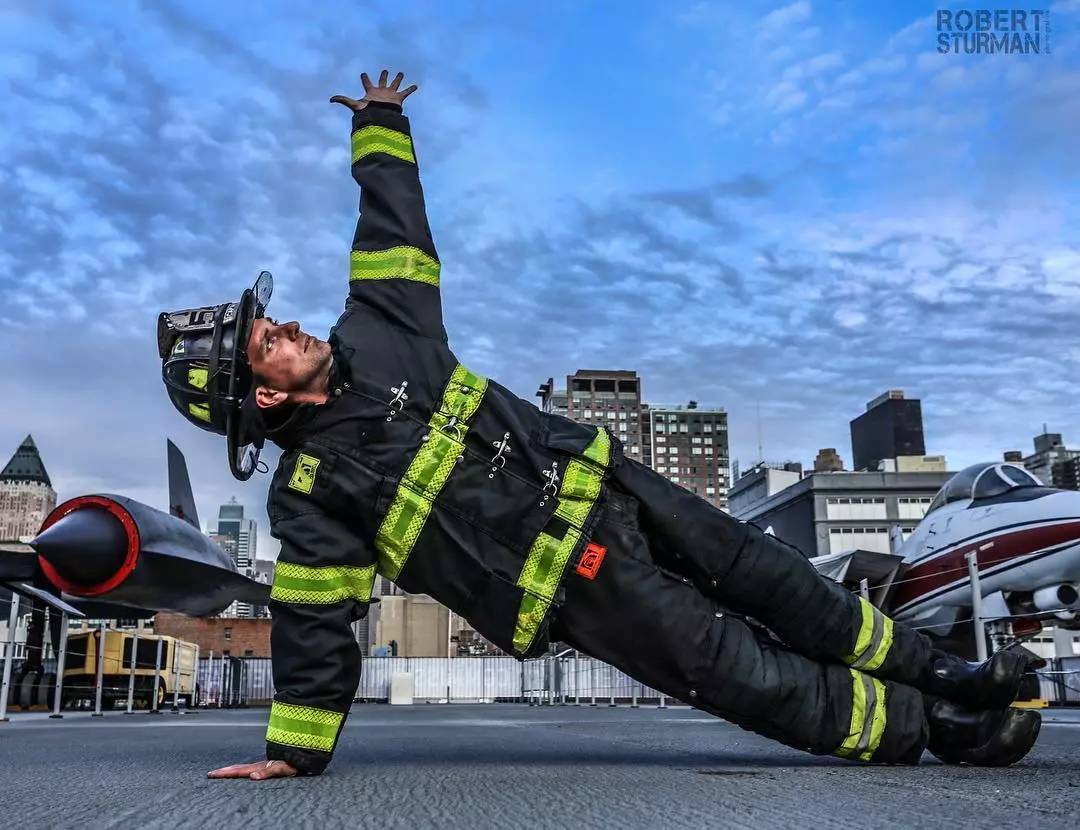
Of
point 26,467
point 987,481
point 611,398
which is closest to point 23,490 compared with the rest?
point 26,467

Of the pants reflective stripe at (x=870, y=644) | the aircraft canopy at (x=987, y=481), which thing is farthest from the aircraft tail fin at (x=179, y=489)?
the aircraft canopy at (x=987, y=481)

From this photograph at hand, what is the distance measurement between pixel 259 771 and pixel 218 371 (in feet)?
3.91

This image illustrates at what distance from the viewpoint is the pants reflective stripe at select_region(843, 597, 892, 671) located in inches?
115

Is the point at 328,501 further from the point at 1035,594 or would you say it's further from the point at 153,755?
the point at 1035,594

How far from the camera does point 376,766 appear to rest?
9.10 feet

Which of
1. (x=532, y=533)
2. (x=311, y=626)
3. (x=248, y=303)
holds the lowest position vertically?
(x=311, y=626)

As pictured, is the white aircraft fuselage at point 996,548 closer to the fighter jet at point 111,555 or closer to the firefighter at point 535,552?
the firefighter at point 535,552

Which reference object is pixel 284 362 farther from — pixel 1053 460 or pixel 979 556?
pixel 1053 460

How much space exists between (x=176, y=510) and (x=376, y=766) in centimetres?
708

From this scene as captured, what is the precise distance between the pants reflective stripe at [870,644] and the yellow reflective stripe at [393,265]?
183 cm

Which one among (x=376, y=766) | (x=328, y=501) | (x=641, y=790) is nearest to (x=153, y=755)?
(x=376, y=766)

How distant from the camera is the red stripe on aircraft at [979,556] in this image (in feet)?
34.4

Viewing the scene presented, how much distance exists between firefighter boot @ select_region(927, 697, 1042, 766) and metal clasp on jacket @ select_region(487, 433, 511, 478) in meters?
1.59

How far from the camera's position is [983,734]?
283 centimetres
